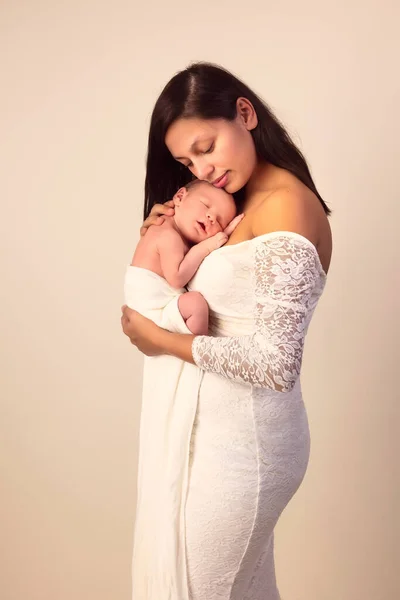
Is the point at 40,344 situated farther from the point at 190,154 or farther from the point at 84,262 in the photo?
the point at 190,154

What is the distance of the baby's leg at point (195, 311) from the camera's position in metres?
1.76

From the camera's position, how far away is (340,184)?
8.72 feet

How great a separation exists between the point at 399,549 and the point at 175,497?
127 centimetres

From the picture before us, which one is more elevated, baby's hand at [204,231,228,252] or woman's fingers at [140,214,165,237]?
woman's fingers at [140,214,165,237]

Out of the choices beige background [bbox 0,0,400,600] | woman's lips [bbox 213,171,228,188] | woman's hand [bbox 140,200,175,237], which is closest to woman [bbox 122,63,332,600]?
woman's lips [bbox 213,171,228,188]

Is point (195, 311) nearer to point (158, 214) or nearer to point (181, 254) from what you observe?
point (181, 254)

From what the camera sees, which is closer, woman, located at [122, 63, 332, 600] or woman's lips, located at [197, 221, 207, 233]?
woman, located at [122, 63, 332, 600]

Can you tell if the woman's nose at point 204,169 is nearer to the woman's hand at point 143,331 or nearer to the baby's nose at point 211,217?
the baby's nose at point 211,217

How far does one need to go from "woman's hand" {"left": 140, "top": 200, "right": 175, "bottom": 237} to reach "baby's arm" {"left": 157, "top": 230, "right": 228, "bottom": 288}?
0.09 meters

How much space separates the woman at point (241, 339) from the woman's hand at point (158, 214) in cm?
15

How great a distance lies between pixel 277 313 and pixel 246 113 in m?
0.47

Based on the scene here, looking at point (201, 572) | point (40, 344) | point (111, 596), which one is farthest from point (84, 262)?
point (201, 572)

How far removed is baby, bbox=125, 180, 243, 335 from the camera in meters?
1.80

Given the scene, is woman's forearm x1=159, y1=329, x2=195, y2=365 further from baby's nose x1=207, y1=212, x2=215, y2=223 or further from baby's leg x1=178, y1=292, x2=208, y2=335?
baby's nose x1=207, y1=212, x2=215, y2=223
